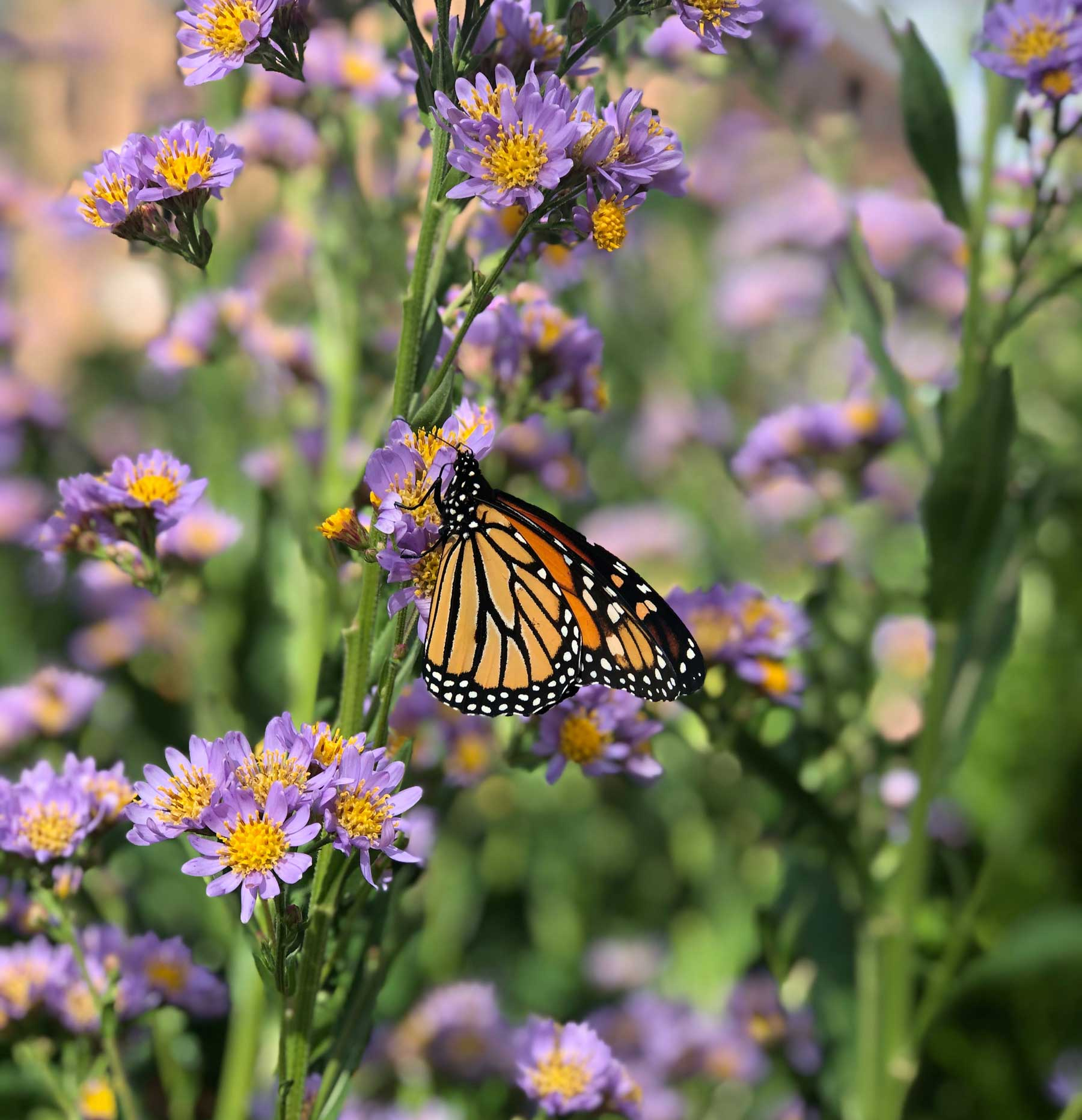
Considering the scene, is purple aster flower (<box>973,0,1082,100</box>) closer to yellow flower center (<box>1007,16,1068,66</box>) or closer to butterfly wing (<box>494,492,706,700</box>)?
yellow flower center (<box>1007,16,1068,66</box>)

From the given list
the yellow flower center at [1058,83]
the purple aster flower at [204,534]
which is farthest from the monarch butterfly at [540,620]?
the yellow flower center at [1058,83]

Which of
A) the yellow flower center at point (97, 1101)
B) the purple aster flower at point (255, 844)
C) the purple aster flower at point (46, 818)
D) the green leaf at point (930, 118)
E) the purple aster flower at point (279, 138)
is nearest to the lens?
the purple aster flower at point (255, 844)

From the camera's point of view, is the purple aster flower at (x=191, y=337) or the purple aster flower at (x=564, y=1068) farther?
the purple aster flower at (x=191, y=337)

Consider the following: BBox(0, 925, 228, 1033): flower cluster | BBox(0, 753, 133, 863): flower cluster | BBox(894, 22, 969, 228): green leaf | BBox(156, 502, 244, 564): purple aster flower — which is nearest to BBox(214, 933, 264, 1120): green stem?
BBox(0, 925, 228, 1033): flower cluster

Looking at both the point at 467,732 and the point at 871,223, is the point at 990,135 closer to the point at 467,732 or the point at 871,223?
the point at 467,732

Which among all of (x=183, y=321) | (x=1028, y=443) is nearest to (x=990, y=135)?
(x=1028, y=443)

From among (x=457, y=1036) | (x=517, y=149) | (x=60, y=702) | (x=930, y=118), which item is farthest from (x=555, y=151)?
(x=457, y=1036)

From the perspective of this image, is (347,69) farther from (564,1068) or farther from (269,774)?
(564,1068)

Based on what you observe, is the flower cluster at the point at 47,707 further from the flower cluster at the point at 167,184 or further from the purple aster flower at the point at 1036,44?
the purple aster flower at the point at 1036,44
